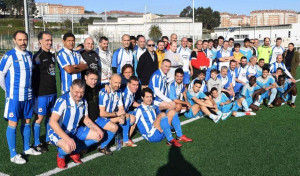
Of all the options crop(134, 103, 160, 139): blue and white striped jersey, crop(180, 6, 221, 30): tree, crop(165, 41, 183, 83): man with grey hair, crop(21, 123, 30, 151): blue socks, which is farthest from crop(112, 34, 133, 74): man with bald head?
crop(180, 6, 221, 30): tree

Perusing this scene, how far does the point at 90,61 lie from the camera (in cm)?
535

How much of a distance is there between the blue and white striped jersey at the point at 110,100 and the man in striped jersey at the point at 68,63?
527 mm

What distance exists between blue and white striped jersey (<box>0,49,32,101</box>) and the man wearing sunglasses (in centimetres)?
262

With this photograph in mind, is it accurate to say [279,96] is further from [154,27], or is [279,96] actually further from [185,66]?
[154,27]

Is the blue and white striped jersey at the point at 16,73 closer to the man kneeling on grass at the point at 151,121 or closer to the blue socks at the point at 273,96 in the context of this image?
the man kneeling on grass at the point at 151,121

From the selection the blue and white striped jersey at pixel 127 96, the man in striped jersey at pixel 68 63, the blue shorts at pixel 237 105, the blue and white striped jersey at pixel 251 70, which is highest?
the man in striped jersey at pixel 68 63

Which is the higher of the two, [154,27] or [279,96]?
[154,27]

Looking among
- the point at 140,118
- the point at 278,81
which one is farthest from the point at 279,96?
the point at 140,118

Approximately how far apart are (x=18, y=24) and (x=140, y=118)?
7212cm

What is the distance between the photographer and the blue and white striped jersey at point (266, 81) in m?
8.24

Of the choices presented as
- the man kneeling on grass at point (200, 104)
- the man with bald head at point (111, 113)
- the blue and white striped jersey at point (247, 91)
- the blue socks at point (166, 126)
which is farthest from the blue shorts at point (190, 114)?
the man with bald head at point (111, 113)

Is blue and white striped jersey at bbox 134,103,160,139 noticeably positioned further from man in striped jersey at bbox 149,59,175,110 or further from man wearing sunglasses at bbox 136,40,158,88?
man wearing sunglasses at bbox 136,40,158,88

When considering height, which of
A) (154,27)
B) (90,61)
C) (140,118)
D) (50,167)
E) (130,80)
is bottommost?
(50,167)

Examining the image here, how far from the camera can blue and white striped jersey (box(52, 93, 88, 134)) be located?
13.0 ft
